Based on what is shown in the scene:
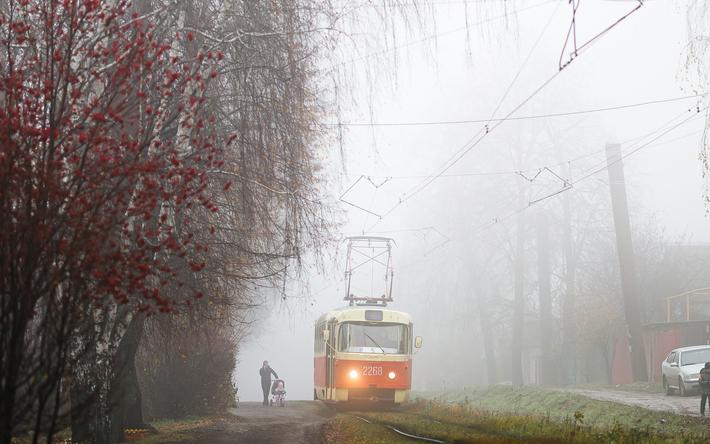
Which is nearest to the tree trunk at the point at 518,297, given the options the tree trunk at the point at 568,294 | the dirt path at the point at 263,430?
the tree trunk at the point at 568,294

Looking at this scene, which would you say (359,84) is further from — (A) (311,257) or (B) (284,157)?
(A) (311,257)

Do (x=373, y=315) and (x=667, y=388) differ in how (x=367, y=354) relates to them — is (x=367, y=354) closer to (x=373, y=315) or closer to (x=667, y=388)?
(x=373, y=315)

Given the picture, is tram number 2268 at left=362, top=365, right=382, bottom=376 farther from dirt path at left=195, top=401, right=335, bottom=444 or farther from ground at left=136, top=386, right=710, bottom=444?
dirt path at left=195, top=401, right=335, bottom=444

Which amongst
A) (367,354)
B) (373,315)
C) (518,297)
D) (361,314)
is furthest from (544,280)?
(367,354)

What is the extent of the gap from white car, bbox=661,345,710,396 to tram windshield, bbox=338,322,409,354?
9421 mm

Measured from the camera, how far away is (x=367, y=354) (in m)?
26.0

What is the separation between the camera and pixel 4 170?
20.7ft

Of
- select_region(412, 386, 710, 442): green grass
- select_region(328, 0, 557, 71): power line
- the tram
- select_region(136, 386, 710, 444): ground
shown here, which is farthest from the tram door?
select_region(328, 0, 557, 71): power line

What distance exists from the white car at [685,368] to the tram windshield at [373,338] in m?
9.42

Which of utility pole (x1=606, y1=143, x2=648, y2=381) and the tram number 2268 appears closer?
the tram number 2268

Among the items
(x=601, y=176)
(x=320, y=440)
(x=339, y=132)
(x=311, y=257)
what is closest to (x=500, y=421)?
(x=320, y=440)

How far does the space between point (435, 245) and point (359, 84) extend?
3538 centimetres

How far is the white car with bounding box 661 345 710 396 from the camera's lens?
2927cm

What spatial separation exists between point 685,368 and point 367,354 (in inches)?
425
